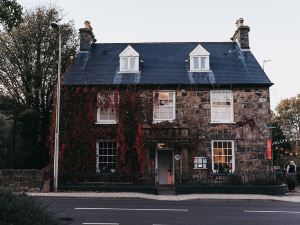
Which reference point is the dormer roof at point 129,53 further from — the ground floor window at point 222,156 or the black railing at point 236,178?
the black railing at point 236,178

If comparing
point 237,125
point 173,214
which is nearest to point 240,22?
point 237,125

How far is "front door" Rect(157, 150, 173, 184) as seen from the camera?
25.4 meters

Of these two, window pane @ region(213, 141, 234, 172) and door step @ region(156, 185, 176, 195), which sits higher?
window pane @ region(213, 141, 234, 172)

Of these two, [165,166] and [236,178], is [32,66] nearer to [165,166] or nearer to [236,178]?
[165,166]

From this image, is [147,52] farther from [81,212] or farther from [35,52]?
[81,212]

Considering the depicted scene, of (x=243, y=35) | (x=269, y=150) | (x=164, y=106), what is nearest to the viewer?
(x=269, y=150)

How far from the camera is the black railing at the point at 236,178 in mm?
22203

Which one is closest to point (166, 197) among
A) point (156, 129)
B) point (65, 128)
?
point (156, 129)

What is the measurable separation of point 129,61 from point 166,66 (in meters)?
2.70

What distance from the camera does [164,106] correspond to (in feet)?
84.2

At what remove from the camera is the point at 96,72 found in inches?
1061

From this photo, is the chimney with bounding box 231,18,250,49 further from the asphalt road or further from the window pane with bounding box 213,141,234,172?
the asphalt road

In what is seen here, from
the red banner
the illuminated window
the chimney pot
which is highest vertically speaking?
the chimney pot

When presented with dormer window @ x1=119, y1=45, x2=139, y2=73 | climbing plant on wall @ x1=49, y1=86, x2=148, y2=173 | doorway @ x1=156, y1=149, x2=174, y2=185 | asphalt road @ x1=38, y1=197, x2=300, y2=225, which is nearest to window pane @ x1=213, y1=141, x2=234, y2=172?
doorway @ x1=156, y1=149, x2=174, y2=185
